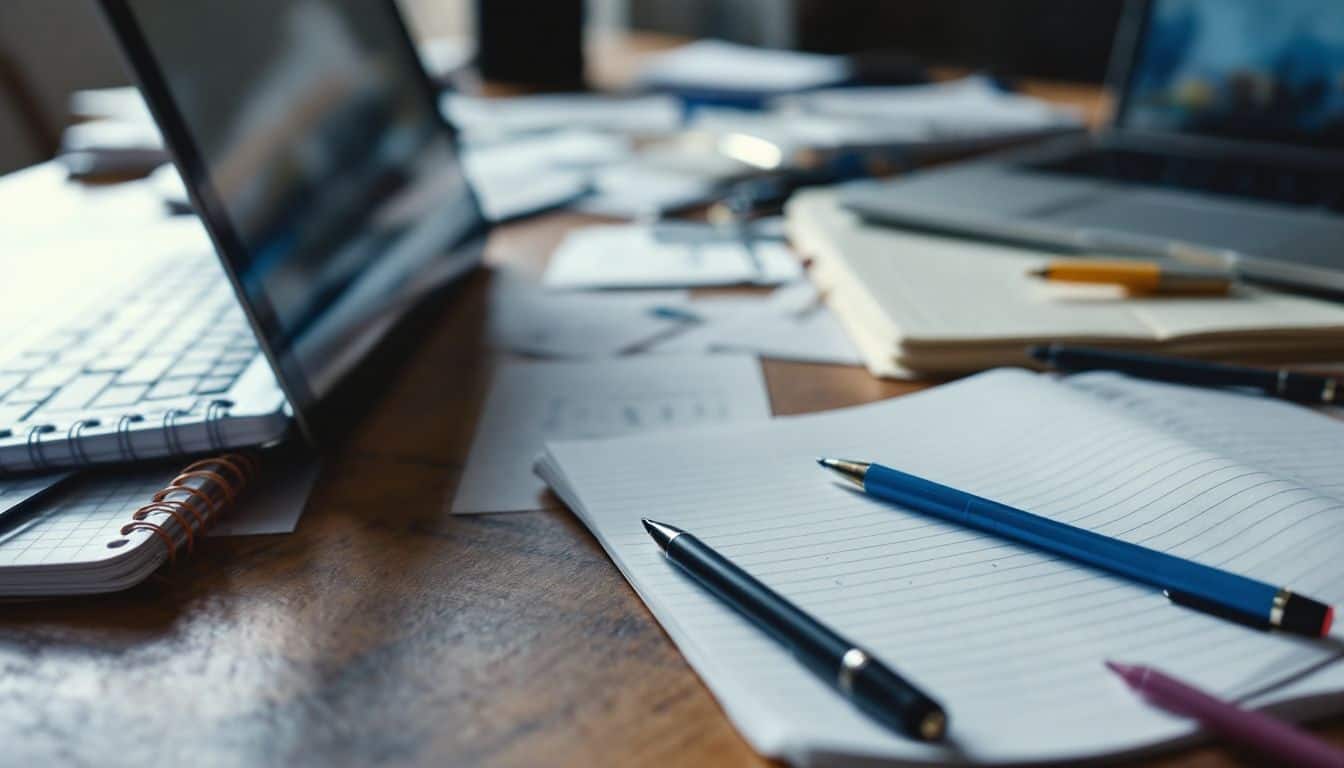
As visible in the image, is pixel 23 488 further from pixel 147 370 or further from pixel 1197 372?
pixel 1197 372

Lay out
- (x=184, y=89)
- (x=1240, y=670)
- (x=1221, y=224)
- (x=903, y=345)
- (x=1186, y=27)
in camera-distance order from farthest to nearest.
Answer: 1. (x=1186, y=27)
2. (x=1221, y=224)
3. (x=903, y=345)
4. (x=184, y=89)
5. (x=1240, y=670)

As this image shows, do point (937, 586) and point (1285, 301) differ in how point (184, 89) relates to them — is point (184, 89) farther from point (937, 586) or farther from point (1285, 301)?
point (1285, 301)

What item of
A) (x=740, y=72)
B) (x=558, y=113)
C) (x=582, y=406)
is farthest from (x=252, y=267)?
(x=740, y=72)

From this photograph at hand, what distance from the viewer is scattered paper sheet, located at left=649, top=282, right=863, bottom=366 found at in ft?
2.10

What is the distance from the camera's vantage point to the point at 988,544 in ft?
1.32

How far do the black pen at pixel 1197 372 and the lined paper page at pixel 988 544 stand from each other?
0.8 inches

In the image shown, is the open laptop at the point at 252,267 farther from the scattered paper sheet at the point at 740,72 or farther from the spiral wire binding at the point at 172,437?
the scattered paper sheet at the point at 740,72

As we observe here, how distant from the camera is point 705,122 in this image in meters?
1.27

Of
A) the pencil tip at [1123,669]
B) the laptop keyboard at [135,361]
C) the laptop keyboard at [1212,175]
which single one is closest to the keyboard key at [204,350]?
the laptop keyboard at [135,361]

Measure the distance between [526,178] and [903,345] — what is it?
2.12ft

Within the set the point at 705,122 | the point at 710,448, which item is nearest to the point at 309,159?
the point at 710,448

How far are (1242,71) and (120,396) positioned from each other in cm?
99

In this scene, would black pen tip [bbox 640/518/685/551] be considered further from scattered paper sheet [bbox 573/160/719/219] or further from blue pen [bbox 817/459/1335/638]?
scattered paper sheet [bbox 573/160/719/219]

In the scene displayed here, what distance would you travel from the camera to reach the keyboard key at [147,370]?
503 millimetres
